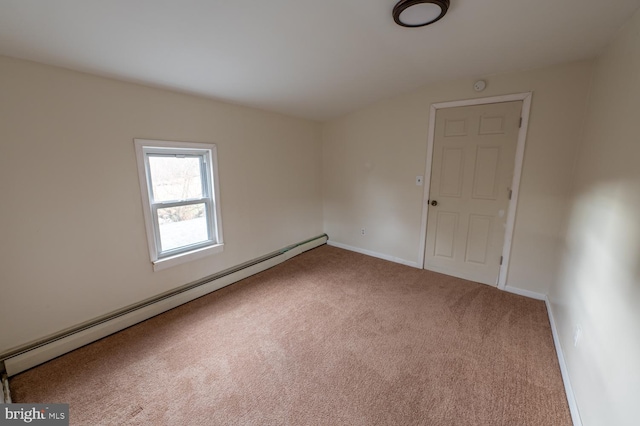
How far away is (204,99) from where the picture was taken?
8.21 ft

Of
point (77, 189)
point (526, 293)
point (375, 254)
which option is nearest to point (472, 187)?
point (526, 293)

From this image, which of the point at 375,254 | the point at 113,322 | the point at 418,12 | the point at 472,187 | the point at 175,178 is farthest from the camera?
the point at 375,254

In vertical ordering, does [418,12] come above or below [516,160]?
above

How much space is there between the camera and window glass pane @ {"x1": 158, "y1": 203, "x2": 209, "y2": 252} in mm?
2430

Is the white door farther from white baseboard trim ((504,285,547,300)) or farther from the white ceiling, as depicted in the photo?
the white ceiling

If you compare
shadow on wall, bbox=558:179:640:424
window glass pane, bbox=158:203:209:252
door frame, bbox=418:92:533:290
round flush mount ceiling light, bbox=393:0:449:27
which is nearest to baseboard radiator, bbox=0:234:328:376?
window glass pane, bbox=158:203:209:252

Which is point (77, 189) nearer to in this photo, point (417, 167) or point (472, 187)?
point (417, 167)

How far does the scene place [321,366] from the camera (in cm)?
176

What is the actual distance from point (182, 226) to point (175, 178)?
492mm

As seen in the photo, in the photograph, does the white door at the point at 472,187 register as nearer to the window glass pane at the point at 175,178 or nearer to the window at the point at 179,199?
the window at the point at 179,199

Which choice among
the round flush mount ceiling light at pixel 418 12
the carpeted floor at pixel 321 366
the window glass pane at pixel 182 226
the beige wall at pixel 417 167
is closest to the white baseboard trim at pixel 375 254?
the beige wall at pixel 417 167

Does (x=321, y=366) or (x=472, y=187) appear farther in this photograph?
(x=472, y=187)

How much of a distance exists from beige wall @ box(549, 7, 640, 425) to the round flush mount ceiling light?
105 cm

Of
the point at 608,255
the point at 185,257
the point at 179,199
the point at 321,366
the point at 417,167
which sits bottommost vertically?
the point at 321,366
